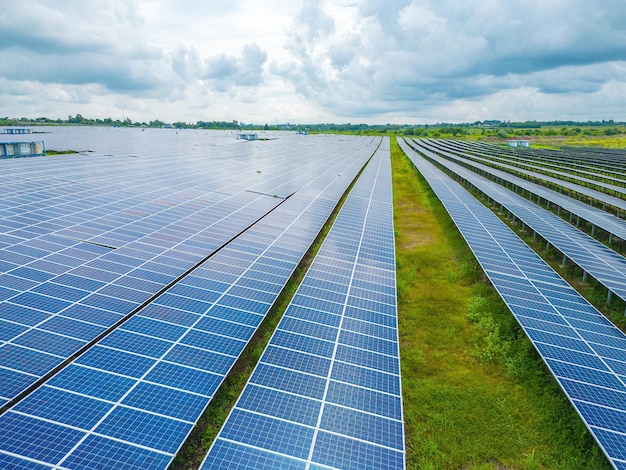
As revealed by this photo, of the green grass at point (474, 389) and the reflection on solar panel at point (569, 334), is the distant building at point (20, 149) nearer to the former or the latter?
the green grass at point (474, 389)

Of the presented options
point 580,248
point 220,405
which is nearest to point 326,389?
point 220,405

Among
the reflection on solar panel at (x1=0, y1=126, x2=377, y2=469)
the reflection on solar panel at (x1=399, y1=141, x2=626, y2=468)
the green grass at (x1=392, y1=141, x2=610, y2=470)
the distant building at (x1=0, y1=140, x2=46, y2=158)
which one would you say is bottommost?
the green grass at (x1=392, y1=141, x2=610, y2=470)

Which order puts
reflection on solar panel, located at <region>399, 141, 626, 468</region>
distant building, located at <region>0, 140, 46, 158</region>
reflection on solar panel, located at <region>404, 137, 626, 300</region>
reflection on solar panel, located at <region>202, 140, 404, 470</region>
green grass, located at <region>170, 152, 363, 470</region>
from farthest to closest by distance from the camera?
1. distant building, located at <region>0, 140, 46, 158</region>
2. reflection on solar panel, located at <region>404, 137, 626, 300</region>
3. reflection on solar panel, located at <region>399, 141, 626, 468</region>
4. green grass, located at <region>170, 152, 363, 470</region>
5. reflection on solar panel, located at <region>202, 140, 404, 470</region>

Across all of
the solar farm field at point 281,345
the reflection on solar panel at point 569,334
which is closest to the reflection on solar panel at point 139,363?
the solar farm field at point 281,345

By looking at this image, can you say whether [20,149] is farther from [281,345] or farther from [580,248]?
[580,248]

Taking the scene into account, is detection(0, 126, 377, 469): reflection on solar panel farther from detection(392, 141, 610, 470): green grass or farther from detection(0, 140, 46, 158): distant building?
detection(0, 140, 46, 158): distant building

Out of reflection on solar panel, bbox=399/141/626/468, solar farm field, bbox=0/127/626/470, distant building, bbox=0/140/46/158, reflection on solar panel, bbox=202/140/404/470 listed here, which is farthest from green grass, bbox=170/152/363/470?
distant building, bbox=0/140/46/158
